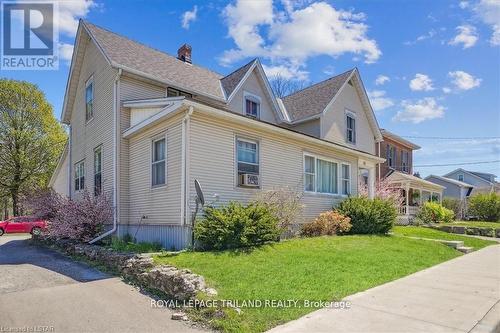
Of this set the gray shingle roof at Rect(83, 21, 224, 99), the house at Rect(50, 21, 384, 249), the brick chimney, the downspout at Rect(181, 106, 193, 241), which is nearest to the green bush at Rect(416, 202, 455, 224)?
the house at Rect(50, 21, 384, 249)

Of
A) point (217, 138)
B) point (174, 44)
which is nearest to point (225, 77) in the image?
point (174, 44)

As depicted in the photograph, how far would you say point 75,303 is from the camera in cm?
659

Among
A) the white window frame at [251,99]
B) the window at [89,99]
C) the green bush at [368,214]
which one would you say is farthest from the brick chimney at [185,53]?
the green bush at [368,214]

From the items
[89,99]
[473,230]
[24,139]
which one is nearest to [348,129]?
[473,230]

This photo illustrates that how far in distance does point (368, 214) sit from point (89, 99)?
12644 millimetres

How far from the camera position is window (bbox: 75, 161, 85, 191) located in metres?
17.4

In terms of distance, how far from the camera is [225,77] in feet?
61.2

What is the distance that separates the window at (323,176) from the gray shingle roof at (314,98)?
11.9 ft

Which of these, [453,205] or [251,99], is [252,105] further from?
[453,205]

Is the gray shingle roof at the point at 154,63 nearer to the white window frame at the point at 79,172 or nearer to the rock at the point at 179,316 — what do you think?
the white window frame at the point at 79,172

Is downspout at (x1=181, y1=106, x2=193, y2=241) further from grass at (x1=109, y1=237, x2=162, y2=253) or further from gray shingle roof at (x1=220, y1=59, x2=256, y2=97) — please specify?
gray shingle roof at (x1=220, y1=59, x2=256, y2=97)

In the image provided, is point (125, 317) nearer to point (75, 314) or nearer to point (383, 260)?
point (75, 314)

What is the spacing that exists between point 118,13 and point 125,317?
11202 millimetres

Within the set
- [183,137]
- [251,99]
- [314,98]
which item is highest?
[314,98]
